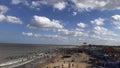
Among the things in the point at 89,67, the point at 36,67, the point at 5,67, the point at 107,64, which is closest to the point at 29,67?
the point at 36,67

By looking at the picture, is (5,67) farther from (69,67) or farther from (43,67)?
(69,67)

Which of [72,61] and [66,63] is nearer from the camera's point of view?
[66,63]

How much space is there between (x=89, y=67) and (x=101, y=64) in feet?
10.7

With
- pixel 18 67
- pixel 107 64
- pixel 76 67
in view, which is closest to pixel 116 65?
pixel 107 64

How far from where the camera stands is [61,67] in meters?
63.6

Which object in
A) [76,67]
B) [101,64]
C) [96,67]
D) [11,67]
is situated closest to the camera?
[96,67]

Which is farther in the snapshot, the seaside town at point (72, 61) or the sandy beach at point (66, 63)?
the sandy beach at point (66, 63)

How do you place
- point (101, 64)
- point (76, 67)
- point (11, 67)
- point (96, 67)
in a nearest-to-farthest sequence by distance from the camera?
point (96, 67)
point (101, 64)
point (76, 67)
point (11, 67)

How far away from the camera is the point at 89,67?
61094mm

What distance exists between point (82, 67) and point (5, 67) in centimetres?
2321

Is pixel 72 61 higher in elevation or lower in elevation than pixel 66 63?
higher

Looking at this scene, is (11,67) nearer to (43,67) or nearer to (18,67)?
(18,67)

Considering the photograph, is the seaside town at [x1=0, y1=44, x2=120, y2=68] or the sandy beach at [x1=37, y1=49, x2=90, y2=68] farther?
the sandy beach at [x1=37, y1=49, x2=90, y2=68]

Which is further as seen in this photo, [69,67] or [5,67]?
[5,67]
